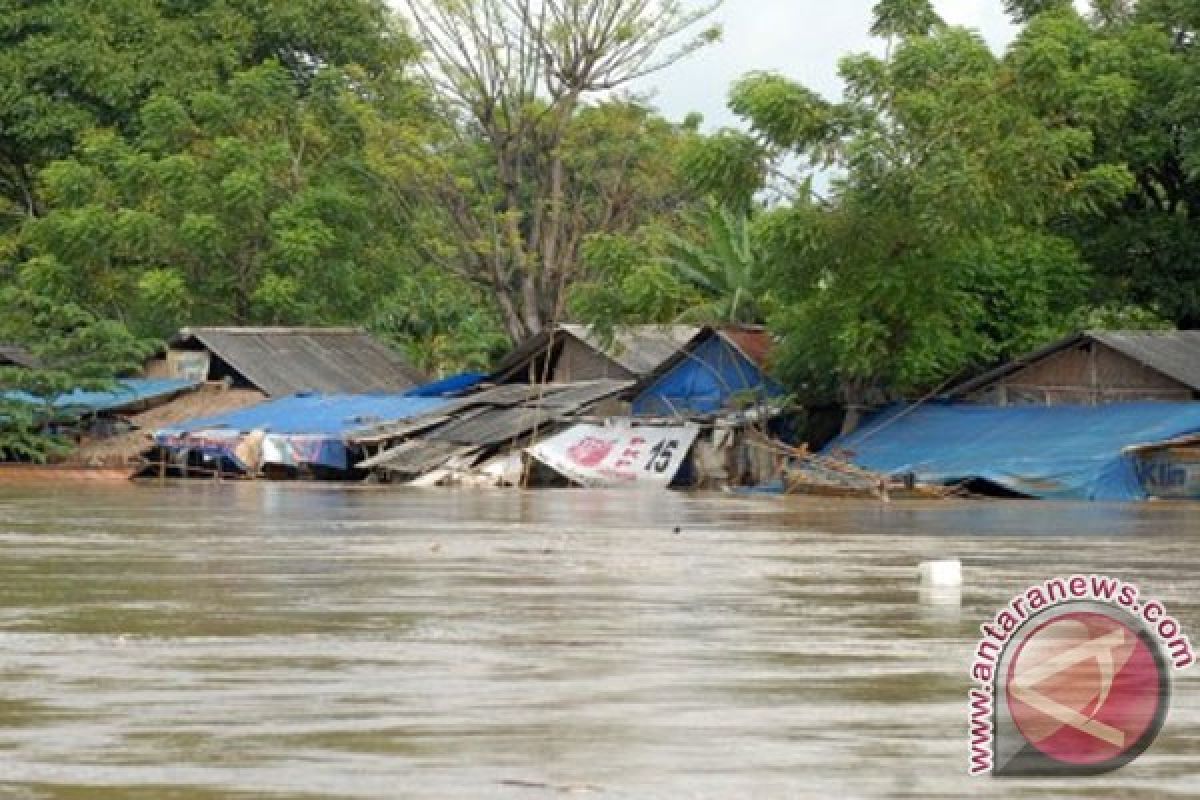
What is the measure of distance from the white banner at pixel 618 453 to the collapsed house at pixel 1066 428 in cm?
264

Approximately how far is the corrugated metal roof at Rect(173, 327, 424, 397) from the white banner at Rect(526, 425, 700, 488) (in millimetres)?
8148

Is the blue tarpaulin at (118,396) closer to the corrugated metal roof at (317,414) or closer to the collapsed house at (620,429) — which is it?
the corrugated metal roof at (317,414)

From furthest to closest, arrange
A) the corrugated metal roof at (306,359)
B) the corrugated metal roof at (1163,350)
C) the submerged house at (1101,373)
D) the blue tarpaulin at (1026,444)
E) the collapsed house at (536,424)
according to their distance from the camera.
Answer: the corrugated metal roof at (306,359) → the collapsed house at (536,424) → the submerged house at (1101,373) → the corrugated metal roof at (1163,350) → the blue tarpaulin at (1026,444)

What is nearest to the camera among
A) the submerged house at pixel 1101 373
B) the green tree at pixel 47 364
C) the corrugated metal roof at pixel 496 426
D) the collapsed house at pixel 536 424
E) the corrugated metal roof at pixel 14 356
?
the submerged house at pixel 1101 373

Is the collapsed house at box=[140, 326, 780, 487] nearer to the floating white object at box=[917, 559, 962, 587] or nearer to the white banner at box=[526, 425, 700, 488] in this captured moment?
the white banner at box=[526, 425, 700, 488]

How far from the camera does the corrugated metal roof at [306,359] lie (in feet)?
153

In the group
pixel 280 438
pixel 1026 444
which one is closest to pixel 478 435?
pixel 280 438

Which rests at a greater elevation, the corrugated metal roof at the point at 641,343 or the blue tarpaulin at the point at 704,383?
the corrugated metal roof at the point at 641,343

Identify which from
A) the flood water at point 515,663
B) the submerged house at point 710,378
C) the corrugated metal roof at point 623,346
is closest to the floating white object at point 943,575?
the flood water at point 515,663

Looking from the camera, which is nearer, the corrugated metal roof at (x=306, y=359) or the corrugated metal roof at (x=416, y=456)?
the corrugated metal roof at (x=416, y=456)

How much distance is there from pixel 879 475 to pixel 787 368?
471cm

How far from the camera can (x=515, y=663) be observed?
10250 mm

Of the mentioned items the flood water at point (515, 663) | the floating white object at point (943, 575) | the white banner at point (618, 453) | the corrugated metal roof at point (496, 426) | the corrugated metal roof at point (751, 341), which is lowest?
the flood water at point (515, 663)

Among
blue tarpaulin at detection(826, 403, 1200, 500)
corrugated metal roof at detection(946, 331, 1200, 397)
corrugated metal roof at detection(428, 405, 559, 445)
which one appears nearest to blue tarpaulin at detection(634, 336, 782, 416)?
corrugated metal roof at detection(428, 405, 559, 445)
